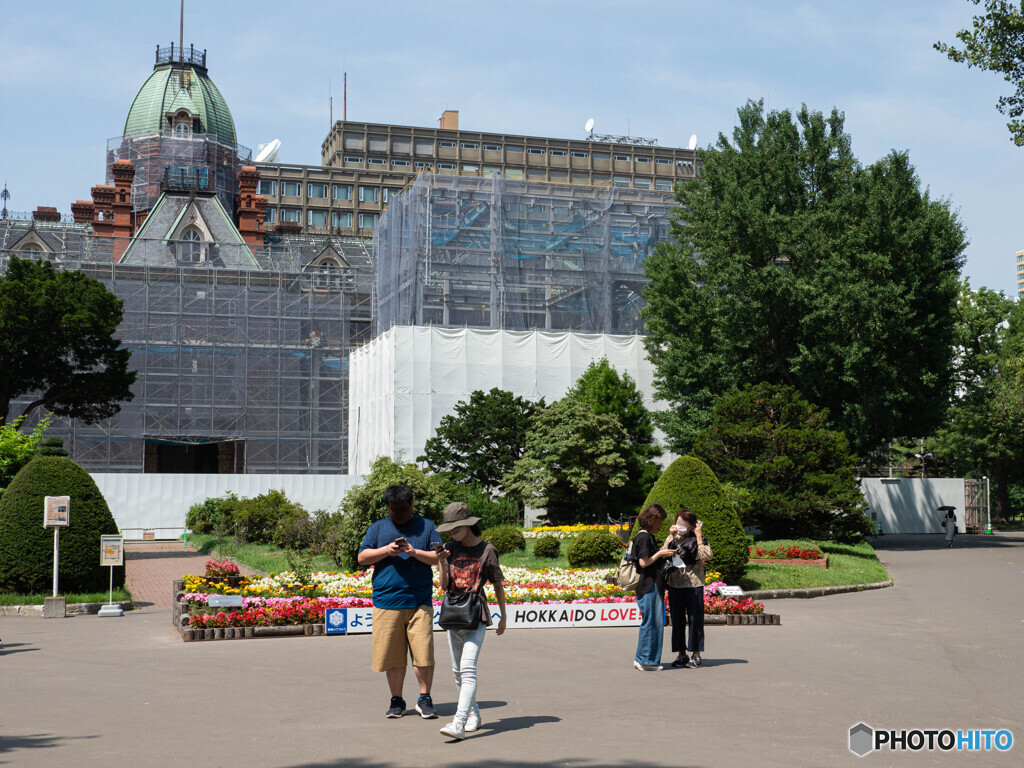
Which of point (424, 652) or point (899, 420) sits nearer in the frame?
point (424, 652)

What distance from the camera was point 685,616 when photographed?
11.5m

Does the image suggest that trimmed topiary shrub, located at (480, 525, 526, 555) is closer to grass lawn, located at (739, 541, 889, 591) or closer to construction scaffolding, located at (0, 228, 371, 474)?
grass lawn, located at (739, 541, 889, 591)

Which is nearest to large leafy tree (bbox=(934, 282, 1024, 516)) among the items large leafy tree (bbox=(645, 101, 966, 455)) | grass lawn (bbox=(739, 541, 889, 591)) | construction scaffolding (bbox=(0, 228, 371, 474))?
large leafy tree (bbox=(645, 101, 966, 455))

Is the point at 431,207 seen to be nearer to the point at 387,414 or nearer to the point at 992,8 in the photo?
the point at 387,414

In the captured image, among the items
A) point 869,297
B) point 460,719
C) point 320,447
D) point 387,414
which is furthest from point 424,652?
point 320,447

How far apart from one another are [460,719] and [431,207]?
125 ft

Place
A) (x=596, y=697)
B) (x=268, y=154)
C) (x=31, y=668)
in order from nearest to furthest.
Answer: (x=596, y=697) < (x=31, y=668) < (x=268, y=154)

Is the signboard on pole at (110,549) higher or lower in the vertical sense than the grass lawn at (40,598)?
higher

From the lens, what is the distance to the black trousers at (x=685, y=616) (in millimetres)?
11172

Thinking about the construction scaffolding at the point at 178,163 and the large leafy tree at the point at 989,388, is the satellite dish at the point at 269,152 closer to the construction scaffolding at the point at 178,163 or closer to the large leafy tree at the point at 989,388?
the construction scaffolding at the point at 178,163

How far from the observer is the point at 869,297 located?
32500 mm

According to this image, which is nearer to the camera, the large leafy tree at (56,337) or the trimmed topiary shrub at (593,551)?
the trimmed topiary shrub at (593,551)

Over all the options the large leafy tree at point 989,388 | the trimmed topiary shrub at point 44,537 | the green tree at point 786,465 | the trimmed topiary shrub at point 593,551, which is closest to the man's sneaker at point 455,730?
the trimmed topiary shrub at point 44,537

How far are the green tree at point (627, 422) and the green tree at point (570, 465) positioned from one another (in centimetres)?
56
